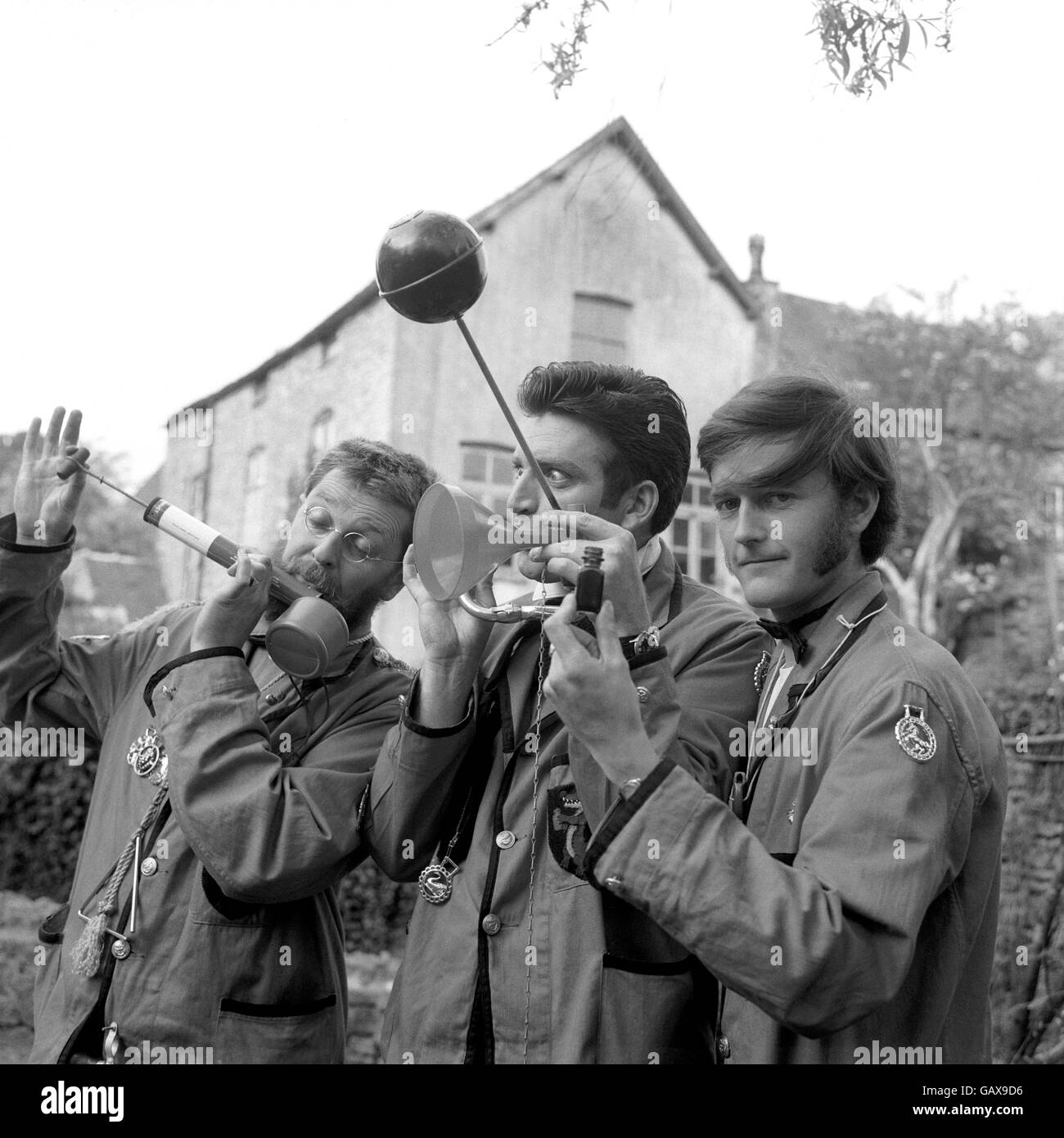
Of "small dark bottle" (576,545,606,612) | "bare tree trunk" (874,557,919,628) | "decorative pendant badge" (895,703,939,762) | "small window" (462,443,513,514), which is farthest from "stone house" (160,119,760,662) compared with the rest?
"decorative pendant badge" (895,703,939,762)

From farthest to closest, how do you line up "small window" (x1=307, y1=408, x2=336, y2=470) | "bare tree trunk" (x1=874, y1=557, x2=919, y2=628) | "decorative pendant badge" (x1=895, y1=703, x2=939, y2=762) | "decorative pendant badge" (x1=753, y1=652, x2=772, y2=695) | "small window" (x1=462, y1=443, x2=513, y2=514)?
"bare tree trunk" (x1=874, y1=557, x2=919, y2=628)
"small window" (x1=307, y1=408, x2=336, y2=470)
"small window" (x1=462, y1=443, x2=513, y2=514)
"decorative pendant badge" (x1=753, y1=652, x2=772, y2=695)
"decorative pendant badge" (x1=895, y1=703, x2=939, y2=762)

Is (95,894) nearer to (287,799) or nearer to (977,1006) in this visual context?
(287,799)

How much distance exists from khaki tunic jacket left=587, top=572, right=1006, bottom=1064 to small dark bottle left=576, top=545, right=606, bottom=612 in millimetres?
298

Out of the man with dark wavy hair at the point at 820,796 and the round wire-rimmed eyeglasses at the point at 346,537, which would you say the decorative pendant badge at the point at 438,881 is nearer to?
the man with dark wavy hair at the point at 820,796

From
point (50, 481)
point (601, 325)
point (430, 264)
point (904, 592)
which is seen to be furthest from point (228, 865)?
point (904, 592)

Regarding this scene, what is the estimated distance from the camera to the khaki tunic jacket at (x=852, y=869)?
6.01ft

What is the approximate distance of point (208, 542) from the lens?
273 cm

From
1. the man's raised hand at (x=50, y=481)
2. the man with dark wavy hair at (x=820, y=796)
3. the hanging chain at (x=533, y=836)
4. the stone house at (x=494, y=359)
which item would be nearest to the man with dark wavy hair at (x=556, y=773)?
the hanging chain at (x=533, y=836)

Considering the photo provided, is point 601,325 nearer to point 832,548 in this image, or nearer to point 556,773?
point 832,548

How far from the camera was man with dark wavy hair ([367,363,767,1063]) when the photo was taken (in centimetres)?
214

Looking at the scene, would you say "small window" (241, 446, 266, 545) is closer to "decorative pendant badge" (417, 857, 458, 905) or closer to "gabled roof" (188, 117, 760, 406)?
"gabled roof" (188, 117, 760, 406)

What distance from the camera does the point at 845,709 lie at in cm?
211
